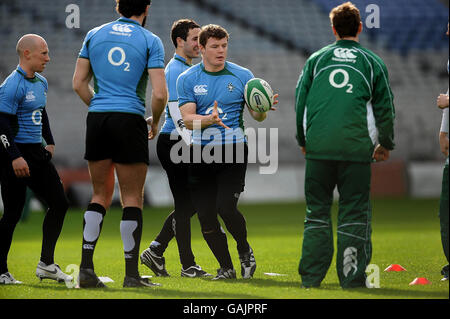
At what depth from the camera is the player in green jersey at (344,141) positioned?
5.39m

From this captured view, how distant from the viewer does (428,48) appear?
23.8 meters

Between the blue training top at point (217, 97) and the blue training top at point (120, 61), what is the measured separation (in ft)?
2.67

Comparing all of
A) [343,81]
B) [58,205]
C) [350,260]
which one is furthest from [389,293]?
[58,205]

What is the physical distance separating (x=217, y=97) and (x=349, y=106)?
50.2 inches

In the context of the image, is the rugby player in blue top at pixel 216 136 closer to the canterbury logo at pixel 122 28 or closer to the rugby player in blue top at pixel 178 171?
the rugby player in blue top at pixel 178 171

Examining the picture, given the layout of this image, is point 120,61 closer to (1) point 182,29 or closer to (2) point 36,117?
(2) point 36,117

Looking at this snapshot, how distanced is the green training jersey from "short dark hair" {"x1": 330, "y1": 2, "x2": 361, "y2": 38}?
0.12m

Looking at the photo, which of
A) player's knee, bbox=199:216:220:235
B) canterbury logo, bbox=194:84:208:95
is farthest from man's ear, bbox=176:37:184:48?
player's knee, bbox=199:216:220:235

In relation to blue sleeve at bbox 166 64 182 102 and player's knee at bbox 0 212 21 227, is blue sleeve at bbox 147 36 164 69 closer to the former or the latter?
blue sleeve at bbox 166 64 182 102

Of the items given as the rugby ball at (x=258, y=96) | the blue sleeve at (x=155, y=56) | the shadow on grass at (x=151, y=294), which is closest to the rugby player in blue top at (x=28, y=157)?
the shadow on grass at (x=151, y=294)

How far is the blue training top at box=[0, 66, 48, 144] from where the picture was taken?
6.13 metres
